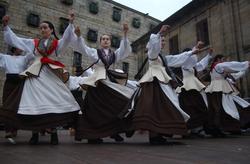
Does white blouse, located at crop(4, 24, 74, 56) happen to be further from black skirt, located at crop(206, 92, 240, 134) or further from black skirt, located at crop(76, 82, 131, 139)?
black skirt, located at crop(206, 92, 240, 134)

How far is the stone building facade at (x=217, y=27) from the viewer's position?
11.5 meters

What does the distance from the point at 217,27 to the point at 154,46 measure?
9960mm

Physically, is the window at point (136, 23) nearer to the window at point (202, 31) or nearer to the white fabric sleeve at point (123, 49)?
the window at point (202, 31)

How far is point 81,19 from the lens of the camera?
2278cm

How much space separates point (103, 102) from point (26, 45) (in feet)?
5.09

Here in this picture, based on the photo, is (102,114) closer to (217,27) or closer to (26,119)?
(26,119)

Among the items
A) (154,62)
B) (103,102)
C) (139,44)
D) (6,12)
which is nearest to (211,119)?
(154,62)

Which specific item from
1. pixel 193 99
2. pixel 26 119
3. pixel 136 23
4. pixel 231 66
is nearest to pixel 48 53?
pixel 26 119

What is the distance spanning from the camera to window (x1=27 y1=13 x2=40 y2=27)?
1991cm

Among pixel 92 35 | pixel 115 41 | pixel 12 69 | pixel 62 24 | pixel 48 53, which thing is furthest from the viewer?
pixel 115 41

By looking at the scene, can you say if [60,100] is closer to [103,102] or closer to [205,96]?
[103,102]

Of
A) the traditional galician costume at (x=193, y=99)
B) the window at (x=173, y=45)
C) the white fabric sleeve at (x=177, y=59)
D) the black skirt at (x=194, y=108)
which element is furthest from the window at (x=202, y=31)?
the white fabric sleeve at (x=177, y=59)

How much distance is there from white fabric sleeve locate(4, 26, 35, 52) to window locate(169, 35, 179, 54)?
12605mm

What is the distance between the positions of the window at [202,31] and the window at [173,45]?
1.98m
